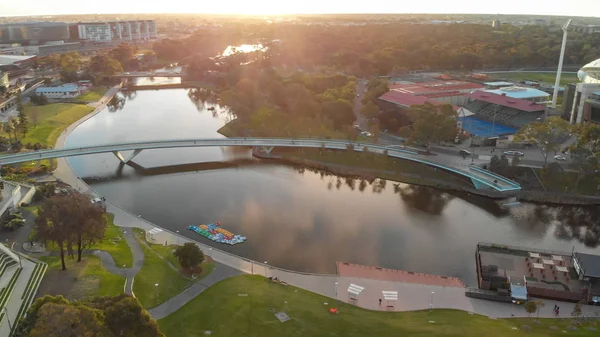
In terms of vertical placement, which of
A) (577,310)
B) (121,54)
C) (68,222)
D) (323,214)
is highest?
(121,54)

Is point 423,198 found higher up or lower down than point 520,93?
lower down

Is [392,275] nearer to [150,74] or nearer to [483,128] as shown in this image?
[483,128]

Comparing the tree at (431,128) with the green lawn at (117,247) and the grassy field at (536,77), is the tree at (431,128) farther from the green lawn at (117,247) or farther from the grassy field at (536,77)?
the grassy field at (536,77)

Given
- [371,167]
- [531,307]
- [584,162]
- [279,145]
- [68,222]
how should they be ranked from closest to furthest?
[531,307] < [68,222] < [584,162] < [371,167] < [279,145]

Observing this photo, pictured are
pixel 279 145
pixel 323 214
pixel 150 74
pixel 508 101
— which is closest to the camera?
pixel 323 214

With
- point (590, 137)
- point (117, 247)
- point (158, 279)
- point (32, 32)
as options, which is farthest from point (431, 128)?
point (32, 32)

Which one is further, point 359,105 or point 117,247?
point 359,105

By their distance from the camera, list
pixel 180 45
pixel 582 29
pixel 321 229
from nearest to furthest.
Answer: pixel 321 229 → pixel 180 45 → pixel 582 29

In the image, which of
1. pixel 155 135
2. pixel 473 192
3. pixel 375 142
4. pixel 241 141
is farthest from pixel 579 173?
pixel 155 135

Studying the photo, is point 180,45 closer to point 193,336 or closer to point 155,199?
point 155,199
